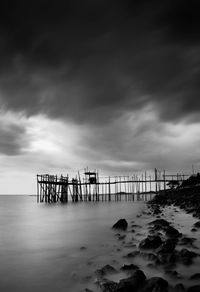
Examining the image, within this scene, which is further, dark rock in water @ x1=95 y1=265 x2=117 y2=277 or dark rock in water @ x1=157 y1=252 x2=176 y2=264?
dark rock in water @ x1=157 y1=252 x2=176 y2=264

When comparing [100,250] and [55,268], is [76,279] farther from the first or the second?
[100,250]

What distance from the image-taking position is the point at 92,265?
5164 mm

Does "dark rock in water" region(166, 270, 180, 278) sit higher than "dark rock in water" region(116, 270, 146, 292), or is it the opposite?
"dark rock in water" region(116, 270, 146, 292)

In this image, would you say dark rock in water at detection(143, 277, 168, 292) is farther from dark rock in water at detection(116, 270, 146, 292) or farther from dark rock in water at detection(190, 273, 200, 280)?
dark rock in water at detection(190, 273, 200, 280)

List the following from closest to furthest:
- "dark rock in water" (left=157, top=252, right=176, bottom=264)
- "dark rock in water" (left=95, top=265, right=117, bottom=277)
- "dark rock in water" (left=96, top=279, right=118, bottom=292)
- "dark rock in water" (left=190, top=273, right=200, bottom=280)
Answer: "dark rock in water" (left=96, top=279, right=118, bottom=292) < "dark rock in water" (left=190, top=273, right=200, bottom=280) < "dark rock in water" (left=95, top=265, right=117, bottom=277) < "dark rock in water" (left=157, top=252, right=176, bottom=264)

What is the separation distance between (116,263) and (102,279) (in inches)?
43.4

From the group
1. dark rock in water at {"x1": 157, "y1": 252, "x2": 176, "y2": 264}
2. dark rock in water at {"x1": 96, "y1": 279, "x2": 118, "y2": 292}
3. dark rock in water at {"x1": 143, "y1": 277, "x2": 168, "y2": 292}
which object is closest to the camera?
dark rock in water at {"x1": 143, "y1": 277, "x2": 168, "y2": 292}

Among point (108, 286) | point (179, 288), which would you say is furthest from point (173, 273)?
point (108, 286)

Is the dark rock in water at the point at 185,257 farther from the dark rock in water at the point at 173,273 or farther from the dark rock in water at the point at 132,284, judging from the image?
the dark rock in water at the point at 132,284

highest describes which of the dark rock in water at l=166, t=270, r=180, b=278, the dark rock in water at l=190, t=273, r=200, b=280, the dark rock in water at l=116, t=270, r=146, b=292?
the dark rock in water at l=116, t=270, r=146, b=292

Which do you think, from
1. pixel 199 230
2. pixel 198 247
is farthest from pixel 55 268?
pixel 199 230

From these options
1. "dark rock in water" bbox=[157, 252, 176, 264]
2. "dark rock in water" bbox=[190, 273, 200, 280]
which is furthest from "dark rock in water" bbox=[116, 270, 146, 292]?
"dark rock in water" bbox=[157, 252, 176, 264]

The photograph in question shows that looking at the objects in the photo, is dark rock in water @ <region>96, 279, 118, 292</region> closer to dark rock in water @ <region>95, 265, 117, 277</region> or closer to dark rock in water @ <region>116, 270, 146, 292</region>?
dark rock in water @ <region>116, 270, 146, 292</region>

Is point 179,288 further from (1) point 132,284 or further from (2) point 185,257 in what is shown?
(2) point 185,257
